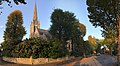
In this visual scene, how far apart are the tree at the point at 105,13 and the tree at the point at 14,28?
118 feet

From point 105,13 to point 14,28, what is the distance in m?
Result: 40.4

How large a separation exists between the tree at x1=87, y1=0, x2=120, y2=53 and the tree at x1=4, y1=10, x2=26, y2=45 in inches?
1419

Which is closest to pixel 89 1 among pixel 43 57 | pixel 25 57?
pixel 43 57

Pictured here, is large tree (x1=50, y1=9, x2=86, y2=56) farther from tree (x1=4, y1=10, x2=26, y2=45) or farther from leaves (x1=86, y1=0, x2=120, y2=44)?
leaves (x1=86, y1=0, x2=120, y2=44)

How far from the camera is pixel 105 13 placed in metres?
35.1

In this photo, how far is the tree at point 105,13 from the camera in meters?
31.8

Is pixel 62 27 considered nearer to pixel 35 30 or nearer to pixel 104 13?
pixel 104 13

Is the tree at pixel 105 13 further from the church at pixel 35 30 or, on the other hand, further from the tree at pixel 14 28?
the church at pixel 35 30

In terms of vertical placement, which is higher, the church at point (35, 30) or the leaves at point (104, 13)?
the church at point (35, 30)

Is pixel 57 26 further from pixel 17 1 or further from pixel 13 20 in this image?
pixel 17 1

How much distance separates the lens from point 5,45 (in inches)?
2464

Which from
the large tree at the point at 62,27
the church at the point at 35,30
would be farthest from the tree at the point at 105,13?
the church at the point at 35,30

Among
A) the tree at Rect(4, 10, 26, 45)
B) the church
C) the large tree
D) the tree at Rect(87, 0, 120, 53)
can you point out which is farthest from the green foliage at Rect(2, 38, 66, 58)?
the church

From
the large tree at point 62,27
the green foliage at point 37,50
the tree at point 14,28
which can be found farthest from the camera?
the tree at point 14,28
